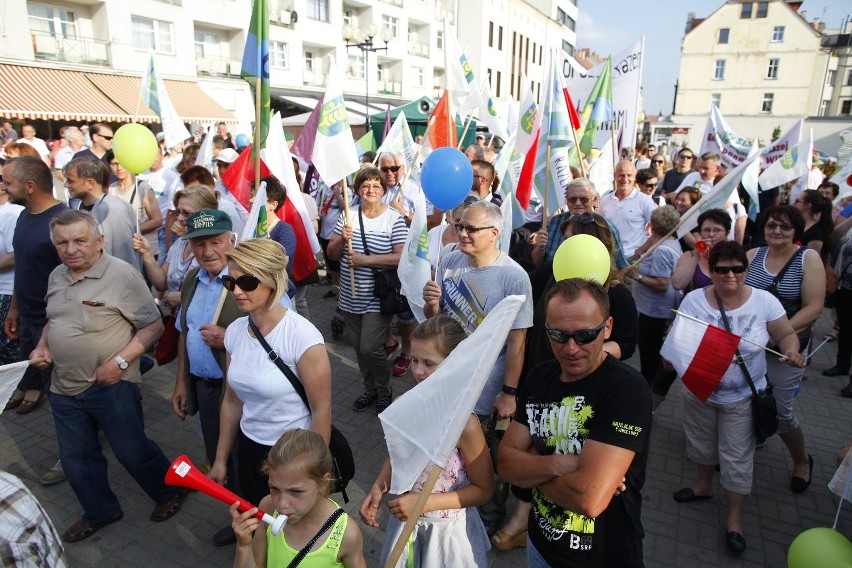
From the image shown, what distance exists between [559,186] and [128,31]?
2289 cm

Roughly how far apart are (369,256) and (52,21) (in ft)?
73.8

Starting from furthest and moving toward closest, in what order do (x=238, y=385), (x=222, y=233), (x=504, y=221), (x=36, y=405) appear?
(x=36, y=405)
(x=504, y=221)
(x=222, y=233)
(x=238, y=385)

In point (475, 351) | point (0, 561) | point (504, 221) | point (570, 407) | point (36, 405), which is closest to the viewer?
point (0, 561)

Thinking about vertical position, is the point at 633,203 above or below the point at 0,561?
above

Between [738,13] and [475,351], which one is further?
[738,13]

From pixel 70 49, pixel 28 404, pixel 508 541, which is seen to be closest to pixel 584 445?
pixel 508 541

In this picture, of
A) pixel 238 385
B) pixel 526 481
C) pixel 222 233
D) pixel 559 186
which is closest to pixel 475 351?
pixel 526 481

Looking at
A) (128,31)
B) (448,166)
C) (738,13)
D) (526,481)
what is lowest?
(526,481)

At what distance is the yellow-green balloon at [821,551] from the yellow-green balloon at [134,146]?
5.36 metres

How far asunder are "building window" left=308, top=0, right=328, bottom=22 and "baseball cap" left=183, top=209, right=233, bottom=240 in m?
30.2

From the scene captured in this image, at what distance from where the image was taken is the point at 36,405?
5.05 metres

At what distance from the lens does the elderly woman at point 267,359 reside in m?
2.54

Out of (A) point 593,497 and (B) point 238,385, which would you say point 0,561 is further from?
(A) point 593,497

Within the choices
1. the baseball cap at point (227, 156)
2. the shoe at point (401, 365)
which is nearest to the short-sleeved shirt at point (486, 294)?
the shoe at point (401, 365)
